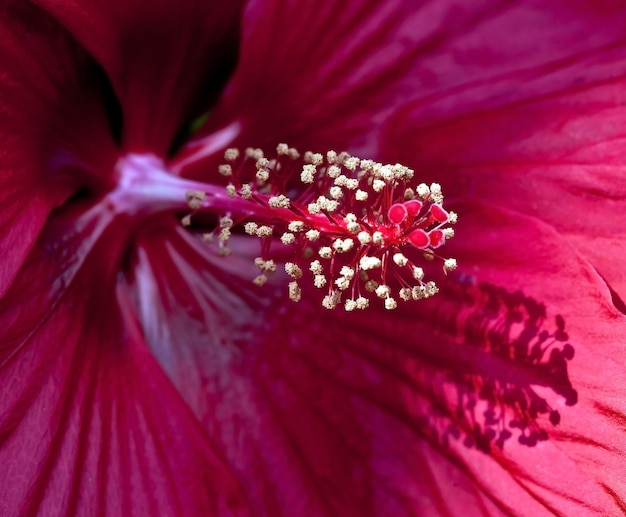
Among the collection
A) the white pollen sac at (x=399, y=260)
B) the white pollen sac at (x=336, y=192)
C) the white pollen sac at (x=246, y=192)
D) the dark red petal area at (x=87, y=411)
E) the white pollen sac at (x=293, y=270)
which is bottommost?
the dark red petal area at (x=87, y=411)

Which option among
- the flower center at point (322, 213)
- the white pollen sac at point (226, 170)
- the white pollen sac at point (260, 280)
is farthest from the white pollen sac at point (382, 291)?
the white pollen sac at point (226, 170)

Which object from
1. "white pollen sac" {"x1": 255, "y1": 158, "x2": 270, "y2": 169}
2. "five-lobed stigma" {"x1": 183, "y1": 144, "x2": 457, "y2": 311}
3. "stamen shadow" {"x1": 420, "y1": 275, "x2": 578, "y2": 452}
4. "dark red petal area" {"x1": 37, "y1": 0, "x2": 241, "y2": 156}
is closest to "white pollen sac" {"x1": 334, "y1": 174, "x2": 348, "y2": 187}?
"five-lobed stigma" {"x1": 183, "y1": 144, "x2": 457, "y2": 311}

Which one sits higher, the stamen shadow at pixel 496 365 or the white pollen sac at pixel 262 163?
the white pollen sac at pixel 262 163

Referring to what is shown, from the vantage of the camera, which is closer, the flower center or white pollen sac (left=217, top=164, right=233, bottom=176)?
the flower center

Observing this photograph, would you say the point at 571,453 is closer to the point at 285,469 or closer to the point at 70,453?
the point at 285,469

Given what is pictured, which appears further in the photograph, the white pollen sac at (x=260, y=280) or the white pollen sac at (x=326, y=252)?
the white pollen sac at (x=260, y=280)

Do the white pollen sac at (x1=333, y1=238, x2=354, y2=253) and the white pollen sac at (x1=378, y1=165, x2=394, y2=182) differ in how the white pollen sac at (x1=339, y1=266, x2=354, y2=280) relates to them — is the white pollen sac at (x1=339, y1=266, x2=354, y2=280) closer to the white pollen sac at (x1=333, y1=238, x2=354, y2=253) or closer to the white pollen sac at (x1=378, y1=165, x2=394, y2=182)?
the white pollen sac at (x1=333, y1=238, x2=354, y2=253)

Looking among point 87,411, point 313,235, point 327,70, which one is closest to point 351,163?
point 313,235

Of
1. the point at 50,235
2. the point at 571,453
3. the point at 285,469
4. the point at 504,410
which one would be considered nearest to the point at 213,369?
the point at 285,469

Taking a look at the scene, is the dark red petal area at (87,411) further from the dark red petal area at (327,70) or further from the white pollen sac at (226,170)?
the dark red petal area at (327,70)
